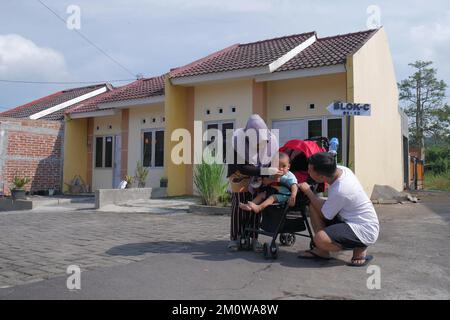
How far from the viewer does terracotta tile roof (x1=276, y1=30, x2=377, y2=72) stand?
39.1 feet

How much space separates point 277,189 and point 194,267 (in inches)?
52.2

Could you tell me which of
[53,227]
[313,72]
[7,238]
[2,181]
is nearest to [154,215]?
[53,227]

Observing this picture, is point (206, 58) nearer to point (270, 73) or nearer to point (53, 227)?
point (270, 73)

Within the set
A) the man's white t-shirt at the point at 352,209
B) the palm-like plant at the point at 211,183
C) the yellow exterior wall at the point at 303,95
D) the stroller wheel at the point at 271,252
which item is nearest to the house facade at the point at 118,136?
the yellow exterior wall at the point at 303,95

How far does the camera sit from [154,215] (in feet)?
32.3

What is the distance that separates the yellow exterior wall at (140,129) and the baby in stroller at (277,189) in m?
11.1

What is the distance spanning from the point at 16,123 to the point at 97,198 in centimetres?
684

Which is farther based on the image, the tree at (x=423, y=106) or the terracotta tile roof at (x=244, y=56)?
the tree at (x=423, y=106)

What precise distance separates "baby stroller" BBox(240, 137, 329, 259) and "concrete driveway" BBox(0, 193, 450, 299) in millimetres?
209

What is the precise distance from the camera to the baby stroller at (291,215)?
16.4 feet

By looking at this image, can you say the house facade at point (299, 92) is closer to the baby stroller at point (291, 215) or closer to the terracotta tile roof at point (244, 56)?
the terracotta tile roof at point (244, 56)

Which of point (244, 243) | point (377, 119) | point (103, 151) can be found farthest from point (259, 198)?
point (103, 151)

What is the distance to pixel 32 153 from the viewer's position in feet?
55.4

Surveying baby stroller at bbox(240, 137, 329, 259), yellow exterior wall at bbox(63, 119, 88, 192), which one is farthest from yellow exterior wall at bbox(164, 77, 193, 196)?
baby stroller at bbox(240, 137, 329, 259)
